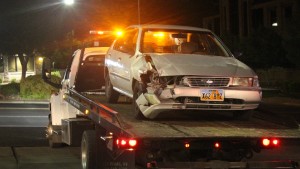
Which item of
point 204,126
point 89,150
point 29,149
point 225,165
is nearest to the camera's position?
point 225,165

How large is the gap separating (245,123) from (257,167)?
1.15m

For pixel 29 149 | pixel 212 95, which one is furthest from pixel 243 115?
pixel 29 149

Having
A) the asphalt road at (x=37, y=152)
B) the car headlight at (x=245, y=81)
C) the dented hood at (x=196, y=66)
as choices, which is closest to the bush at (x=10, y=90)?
the asphalt road at (x=37, y=152)

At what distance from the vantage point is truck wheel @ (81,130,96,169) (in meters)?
7.53

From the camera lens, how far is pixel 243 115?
26.3 feet

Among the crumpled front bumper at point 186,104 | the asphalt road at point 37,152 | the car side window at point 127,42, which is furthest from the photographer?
the asphalt road at point 37,152

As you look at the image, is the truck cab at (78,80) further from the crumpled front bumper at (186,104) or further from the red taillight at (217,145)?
the red taillight at (217,145)

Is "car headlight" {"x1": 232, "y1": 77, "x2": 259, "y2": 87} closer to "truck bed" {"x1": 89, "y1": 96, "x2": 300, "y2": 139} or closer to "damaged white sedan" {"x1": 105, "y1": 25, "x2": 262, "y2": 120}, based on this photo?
"damaged white sedan" {"x1": 105, "y1": 25, "x2": 262, "y2": 120}

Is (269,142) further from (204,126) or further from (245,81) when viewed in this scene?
(245,81)

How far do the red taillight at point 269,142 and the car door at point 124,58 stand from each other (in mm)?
2619

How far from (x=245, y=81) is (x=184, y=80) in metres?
0.91

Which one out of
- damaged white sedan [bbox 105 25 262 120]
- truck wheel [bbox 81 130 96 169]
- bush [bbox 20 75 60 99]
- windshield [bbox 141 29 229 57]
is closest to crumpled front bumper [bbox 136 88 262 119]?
damaged white sedan [bbox 105 25 262 120]

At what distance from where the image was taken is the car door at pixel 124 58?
8.81 m

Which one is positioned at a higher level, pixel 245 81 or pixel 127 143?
pixel 245 81
